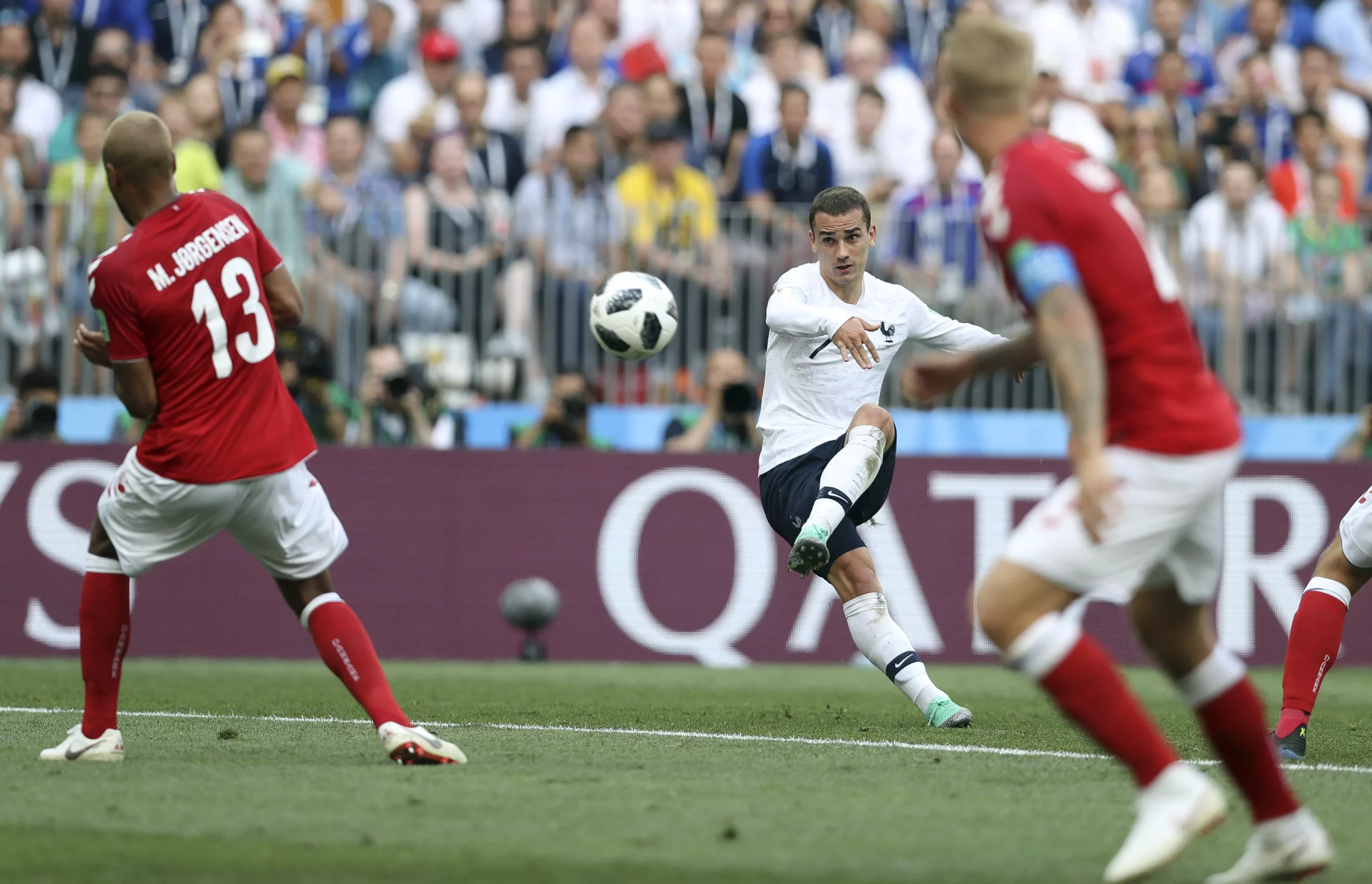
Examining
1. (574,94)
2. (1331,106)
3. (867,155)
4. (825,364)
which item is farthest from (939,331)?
(1331,106)

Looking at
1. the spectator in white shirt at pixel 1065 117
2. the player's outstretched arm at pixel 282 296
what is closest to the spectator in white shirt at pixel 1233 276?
the spectator in white shirt at pixel 1065 117

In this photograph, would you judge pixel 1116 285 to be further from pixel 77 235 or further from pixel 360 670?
pixel 77 235

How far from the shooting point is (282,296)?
7.46 m

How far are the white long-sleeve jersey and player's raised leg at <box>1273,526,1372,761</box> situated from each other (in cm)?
212

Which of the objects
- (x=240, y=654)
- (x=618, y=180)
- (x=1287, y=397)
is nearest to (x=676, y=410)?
(x=618, y=180)

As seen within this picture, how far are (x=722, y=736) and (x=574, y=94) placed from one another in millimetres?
10227

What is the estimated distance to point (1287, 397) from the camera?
15156 mm

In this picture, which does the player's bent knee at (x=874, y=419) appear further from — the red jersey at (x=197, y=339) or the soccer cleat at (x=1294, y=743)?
the red jersey at (x=197, y=339)

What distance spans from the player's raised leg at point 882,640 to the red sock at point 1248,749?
148 inches

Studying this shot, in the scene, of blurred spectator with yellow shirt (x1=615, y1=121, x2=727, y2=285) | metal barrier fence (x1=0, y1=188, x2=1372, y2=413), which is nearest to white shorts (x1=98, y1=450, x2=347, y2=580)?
metal barrier fence (x1=0, y1=188, x2=1372, y2=413)

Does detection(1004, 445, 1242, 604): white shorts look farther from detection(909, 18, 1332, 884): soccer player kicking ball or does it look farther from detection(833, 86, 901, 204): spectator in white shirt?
detection(833, 86, 901, 204): spectator in white shirt

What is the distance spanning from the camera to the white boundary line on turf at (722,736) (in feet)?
25.5

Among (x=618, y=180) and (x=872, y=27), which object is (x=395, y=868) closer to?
(x=618, y=180)

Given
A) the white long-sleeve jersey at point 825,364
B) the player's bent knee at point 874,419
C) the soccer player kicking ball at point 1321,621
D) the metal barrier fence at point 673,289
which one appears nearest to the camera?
the soccer player kicking ball at point 1321,621
